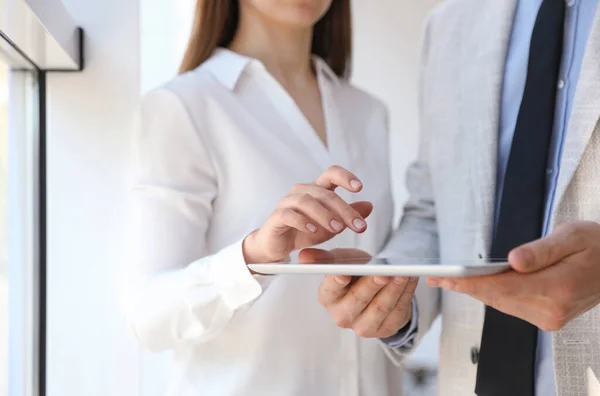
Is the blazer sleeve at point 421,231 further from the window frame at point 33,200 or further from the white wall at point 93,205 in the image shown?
the window frame at point 33,200

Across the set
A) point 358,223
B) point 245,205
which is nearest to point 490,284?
point 358,223

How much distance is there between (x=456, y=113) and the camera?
1244mm

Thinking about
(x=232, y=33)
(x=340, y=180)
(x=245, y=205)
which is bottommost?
(x=245, y=205)

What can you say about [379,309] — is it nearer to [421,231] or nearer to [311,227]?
[311,227]

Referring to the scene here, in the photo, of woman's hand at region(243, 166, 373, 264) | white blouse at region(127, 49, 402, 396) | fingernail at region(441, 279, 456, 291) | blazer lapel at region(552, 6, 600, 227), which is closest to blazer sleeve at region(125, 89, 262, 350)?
white blouse at region(127, 49, 402, 396)

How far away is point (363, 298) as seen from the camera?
38.1 inches

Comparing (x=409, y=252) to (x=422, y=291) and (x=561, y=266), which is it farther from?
(x=561, y=266)

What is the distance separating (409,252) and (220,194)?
326mm

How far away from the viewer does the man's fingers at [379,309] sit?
3.20 feet

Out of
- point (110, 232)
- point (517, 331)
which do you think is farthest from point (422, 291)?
point (110, 232)

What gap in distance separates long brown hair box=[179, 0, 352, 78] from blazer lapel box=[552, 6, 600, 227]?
561mm

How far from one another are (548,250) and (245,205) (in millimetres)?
521

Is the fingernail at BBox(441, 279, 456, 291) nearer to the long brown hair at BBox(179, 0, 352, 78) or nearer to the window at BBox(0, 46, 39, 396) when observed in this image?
the window at BBox(0, 46, 39, 396)

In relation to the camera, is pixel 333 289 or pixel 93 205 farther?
pixel 93 205
